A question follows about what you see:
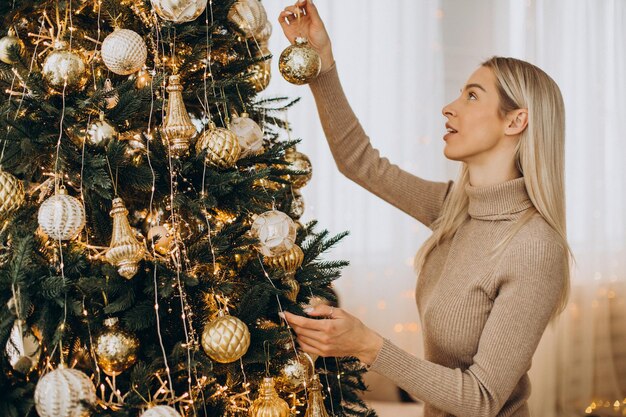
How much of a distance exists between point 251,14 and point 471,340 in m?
0.79

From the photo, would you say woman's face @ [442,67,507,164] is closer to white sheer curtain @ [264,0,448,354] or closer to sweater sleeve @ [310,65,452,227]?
sweater sleeve @ [310,65,452,227]

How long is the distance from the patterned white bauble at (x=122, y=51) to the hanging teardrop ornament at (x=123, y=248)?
19 centimetres

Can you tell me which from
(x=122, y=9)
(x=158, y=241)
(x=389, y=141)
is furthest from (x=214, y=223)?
(x=389, y=141)

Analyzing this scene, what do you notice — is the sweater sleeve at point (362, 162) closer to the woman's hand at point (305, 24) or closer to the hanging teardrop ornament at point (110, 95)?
the woman's hand at point (305, 24)

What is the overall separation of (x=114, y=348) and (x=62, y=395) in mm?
93

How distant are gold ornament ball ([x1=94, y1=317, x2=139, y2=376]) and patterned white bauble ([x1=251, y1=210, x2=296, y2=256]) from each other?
0.77ft

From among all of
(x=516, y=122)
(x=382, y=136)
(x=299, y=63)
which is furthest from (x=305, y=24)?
(x=382, y=136)

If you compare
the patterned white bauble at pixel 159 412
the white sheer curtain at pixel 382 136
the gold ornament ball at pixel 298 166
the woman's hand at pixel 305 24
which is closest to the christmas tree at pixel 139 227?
the patterned white bauble at pixel 159 412

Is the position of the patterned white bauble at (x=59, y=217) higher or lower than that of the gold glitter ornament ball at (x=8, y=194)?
lower

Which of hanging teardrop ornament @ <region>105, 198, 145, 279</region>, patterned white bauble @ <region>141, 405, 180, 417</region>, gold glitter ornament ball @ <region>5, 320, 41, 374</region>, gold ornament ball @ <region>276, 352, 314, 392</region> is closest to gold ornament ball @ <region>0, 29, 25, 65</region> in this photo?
hanging teardrop ornament @ <region>105, 198, 145, 279</region>

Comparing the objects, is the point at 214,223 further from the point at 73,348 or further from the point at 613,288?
the point at 613,288

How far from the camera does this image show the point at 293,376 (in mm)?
1028

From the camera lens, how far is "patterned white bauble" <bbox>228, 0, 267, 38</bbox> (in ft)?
3.53

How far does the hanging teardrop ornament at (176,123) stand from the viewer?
0.92 metres
